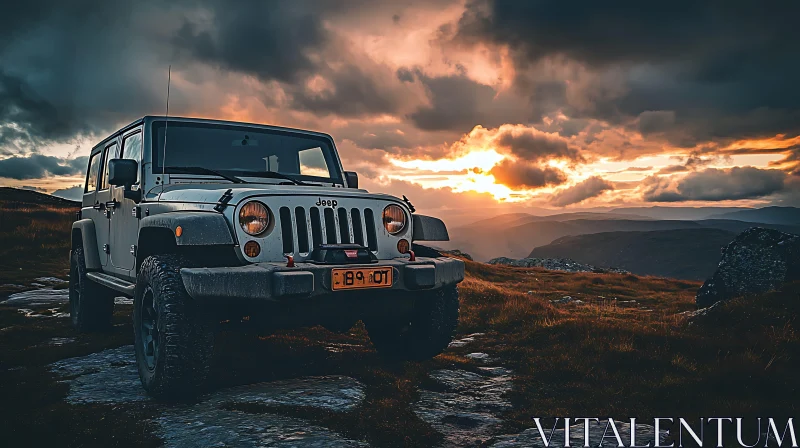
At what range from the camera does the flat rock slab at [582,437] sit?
3.42 metres

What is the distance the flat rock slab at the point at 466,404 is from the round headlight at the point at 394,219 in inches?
51.9

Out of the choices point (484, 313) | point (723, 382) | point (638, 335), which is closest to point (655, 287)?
point (484, 313)

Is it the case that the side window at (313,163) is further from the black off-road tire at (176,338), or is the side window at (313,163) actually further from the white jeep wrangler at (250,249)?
the black off-road tire at (176,338)

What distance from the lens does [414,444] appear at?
3.38 m

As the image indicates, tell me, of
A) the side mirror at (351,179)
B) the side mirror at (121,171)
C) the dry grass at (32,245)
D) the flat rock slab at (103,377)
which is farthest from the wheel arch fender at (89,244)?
the dry grass at (32,245)

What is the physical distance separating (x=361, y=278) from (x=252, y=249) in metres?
0.80

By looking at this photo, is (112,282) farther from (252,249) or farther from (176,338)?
(252,249)

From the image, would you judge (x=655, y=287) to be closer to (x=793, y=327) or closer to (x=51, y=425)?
(x=793, y=327)

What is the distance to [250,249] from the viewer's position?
406 cm

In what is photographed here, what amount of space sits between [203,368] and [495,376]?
2554 millimetres

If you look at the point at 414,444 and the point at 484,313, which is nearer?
the point at 414,444

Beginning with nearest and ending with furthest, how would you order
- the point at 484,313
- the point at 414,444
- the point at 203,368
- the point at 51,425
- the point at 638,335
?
the point at 414,444 < the point at 51,425 < the point at 203,368 < the point at 638,335 < the point at 484,313

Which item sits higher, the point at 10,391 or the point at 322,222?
the point at 322,222

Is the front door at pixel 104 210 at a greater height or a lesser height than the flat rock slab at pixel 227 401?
greater
